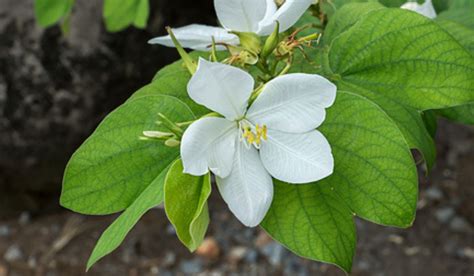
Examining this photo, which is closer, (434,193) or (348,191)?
(348,191)

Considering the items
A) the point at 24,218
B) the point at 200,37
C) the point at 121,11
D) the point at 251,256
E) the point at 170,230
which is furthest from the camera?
the point at 24,218

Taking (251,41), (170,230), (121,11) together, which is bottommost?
(170,230)

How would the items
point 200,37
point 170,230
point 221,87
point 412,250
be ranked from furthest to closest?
point 170,230
point 412,250
point 200,37
point 221,87

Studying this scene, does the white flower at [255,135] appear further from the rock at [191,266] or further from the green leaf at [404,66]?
the rock at [191,266]

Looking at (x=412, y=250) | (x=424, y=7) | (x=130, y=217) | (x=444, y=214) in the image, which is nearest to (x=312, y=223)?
(x=130, y=217)

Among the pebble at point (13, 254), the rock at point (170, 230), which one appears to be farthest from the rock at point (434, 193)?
the pebble at point (13, 254)

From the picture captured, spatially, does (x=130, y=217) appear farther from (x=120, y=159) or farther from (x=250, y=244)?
(x=250, y=244)
